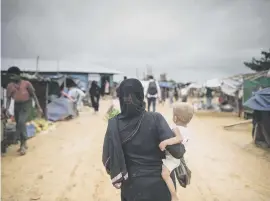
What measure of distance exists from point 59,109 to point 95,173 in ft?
25.5

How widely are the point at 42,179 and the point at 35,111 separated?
5.85 m

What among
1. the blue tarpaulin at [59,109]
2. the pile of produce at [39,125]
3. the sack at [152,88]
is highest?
the sack at [152,88]

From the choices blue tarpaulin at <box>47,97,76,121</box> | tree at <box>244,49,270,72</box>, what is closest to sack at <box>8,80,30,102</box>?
tree at <box>244,49,270,72</box>

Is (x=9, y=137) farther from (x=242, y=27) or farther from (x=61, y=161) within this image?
(x=242, y=27)

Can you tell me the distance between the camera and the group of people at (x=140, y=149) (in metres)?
2.45

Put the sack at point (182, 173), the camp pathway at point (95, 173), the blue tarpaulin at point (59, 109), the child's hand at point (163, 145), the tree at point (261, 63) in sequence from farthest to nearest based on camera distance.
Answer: the blue tarpaulin at point (59, 109) → the tree at point (261, 63) → the camp pathway at point (95, 173) → the sack at point (182, 173) → the child's hand at point (163, 145)

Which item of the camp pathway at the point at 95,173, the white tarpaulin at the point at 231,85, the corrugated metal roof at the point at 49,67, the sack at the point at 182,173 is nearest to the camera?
the sack at the point at 182,173

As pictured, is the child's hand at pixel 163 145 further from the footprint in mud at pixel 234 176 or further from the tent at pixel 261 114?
the tent at pixel 261 114

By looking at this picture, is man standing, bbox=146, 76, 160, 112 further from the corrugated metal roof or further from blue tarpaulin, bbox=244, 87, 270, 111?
the corrugated metal roof

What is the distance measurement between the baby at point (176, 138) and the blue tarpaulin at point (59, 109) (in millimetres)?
10284

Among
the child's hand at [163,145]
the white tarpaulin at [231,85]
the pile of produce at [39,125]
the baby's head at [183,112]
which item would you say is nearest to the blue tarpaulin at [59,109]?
the pile of produce at [39,125]

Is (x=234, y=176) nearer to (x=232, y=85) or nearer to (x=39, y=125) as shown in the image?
(x=39, y=125)

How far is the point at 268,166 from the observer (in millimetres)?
4734

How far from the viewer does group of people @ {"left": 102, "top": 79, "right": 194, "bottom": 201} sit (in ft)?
8.04
